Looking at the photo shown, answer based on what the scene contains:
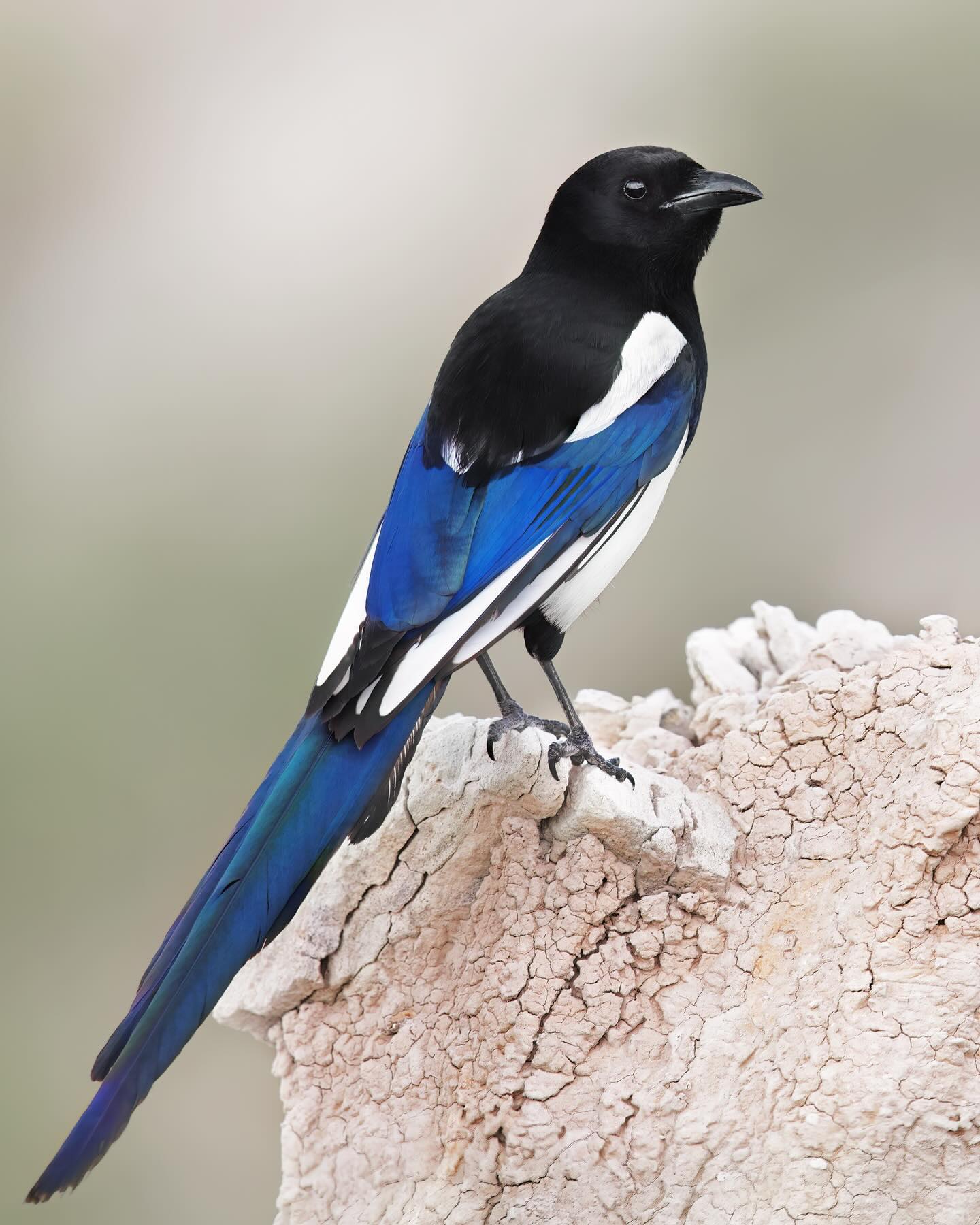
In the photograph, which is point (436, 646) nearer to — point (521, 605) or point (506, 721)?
point (521, 605)

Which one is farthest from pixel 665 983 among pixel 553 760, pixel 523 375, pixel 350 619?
pixel 523 375

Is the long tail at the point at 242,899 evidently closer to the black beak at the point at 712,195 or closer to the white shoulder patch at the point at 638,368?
the white shoulder patch at the point at 638,368

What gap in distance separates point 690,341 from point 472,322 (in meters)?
0.39

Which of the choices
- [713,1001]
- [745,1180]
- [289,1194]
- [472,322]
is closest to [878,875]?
[713,1001]

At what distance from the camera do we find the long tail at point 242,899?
1.70 meters

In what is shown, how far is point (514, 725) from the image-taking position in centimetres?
215

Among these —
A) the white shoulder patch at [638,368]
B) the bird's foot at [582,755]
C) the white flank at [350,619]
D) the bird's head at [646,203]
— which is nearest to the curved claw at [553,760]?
the bird's foot at [582,755]

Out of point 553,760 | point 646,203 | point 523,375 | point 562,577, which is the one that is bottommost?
point 553,760

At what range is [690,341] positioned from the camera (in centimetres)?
248

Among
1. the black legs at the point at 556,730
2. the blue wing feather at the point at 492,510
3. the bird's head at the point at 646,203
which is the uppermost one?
the bird's head at the point at 646,203

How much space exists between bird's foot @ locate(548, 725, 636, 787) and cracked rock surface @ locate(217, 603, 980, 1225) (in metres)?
0.03

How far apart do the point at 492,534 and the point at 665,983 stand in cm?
69

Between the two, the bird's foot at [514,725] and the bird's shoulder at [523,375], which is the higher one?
the bird's shoulder at [523,375]

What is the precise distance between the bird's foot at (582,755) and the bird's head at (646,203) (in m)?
0.83
